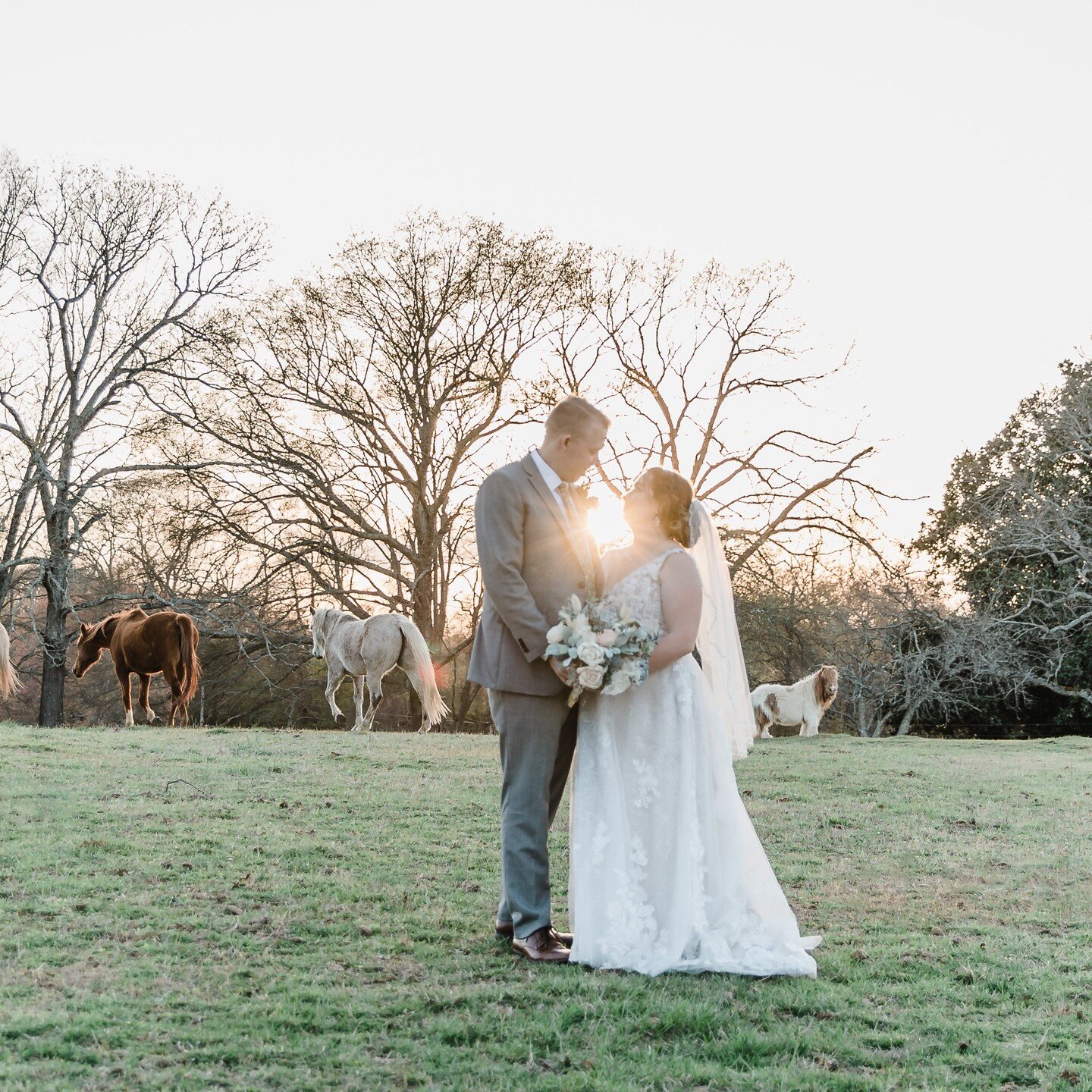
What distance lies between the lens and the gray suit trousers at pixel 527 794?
4953mm

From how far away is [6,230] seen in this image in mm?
25141

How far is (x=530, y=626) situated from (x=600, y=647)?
0.34 metres

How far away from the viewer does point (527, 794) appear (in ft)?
16.4

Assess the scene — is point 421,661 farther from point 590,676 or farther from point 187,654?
point 590,676

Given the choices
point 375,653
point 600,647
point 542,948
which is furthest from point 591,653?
point 375,653

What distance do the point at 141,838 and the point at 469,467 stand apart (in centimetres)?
2255

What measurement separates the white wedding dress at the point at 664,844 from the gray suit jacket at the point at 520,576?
11.8 inches

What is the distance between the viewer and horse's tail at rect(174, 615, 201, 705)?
16.9 m

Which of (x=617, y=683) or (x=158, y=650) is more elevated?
(x=158, y=650)

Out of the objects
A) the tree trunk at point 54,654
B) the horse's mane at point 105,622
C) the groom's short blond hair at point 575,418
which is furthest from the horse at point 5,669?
the groom's short blond hair at point 575,418

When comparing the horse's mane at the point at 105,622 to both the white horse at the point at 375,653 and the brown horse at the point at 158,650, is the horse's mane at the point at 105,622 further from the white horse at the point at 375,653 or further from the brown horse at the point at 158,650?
the white horse at the point at 375,653

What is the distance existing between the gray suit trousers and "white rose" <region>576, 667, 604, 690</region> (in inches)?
13.0

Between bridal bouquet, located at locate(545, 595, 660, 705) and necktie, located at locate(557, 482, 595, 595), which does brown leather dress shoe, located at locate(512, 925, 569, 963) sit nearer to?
bridal bouquet, located at locate(545, 595, 660, 705)

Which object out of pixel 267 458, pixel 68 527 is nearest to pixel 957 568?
pixel 267 458
